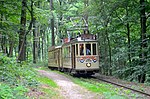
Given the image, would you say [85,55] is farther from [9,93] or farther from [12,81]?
[9,93]

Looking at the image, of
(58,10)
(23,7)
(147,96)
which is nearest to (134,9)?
(23,7)

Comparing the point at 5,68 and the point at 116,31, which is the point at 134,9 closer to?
the point at 116,31

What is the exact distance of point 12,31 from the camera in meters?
14.7

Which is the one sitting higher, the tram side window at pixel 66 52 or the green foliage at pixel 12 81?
the tram side window at pixel 66 52

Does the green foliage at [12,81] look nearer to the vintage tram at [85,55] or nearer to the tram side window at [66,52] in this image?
the vintage tram at [85,55]

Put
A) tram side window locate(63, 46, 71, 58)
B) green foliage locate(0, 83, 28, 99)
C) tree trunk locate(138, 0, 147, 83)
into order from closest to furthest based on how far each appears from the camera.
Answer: green foliage locate(0, 83, 28, 99)
tree trunk locate(138, 0, 147, 83)
tram side window locate(63, 46, 71, 58)

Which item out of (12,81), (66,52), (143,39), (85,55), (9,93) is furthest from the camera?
(66,52)

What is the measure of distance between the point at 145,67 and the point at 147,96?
210 inches

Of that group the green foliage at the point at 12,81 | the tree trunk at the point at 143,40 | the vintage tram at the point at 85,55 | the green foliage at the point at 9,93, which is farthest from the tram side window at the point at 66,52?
the green foliage at the point at 9,93

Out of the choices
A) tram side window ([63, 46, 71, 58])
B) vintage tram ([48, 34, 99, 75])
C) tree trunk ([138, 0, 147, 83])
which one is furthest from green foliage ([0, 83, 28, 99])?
tram side window ([63, 46, 71, 58])

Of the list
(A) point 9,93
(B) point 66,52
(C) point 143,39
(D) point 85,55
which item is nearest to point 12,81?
(A) point 9,93

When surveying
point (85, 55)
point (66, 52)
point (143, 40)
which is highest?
point (143, 40)

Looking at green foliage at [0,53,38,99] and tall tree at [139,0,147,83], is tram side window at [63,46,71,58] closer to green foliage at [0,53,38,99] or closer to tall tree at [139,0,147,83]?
tall tree at [139,0,147,83]

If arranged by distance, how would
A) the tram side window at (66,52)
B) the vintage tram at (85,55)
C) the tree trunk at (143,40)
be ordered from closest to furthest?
1. the tree trunk at (143,40)
2. the vintage tram at (85,55)
3. the tram side window at (66,52)
